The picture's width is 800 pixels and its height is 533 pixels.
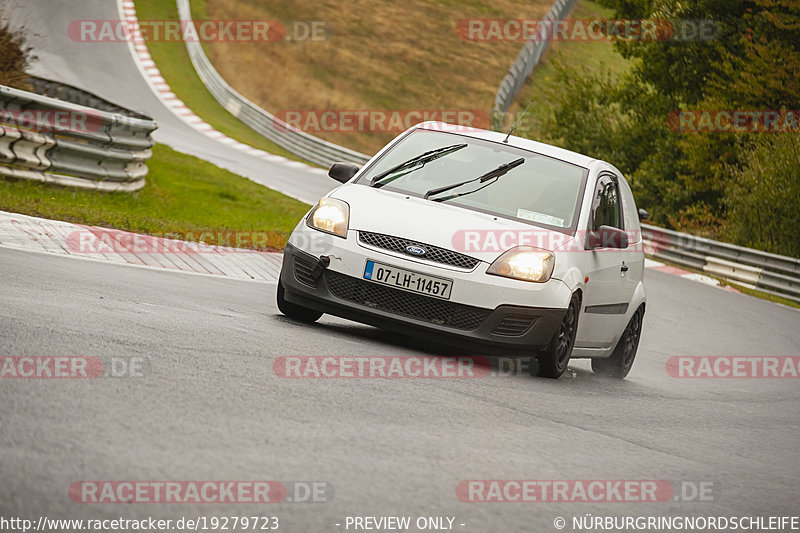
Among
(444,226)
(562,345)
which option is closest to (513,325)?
(562,345)

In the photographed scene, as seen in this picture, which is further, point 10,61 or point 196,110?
point 196,110

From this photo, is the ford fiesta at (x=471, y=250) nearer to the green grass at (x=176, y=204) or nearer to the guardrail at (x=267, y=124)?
the green grass at (x=176, y=204)

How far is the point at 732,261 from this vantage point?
975 inches

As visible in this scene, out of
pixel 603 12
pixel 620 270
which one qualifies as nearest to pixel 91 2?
pixel 603 12

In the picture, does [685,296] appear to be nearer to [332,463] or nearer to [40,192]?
[40,192]

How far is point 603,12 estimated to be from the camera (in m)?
65.2

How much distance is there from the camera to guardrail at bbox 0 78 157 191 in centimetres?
1237

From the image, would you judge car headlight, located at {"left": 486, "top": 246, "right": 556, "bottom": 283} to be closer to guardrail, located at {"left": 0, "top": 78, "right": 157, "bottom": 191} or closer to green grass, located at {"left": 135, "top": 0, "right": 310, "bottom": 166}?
guardrail, located at {"left": 0, "top": 78, "right": 157, "bottom": 191}

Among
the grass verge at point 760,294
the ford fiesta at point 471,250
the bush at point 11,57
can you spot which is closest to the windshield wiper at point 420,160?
the ford fiesta at point 471,250

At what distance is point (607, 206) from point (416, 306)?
243 centimetres

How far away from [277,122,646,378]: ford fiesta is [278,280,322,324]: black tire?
0.01m

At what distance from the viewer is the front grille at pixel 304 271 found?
7793mm

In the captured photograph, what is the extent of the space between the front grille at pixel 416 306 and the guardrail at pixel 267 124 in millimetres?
27171

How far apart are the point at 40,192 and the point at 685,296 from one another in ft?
37.7
